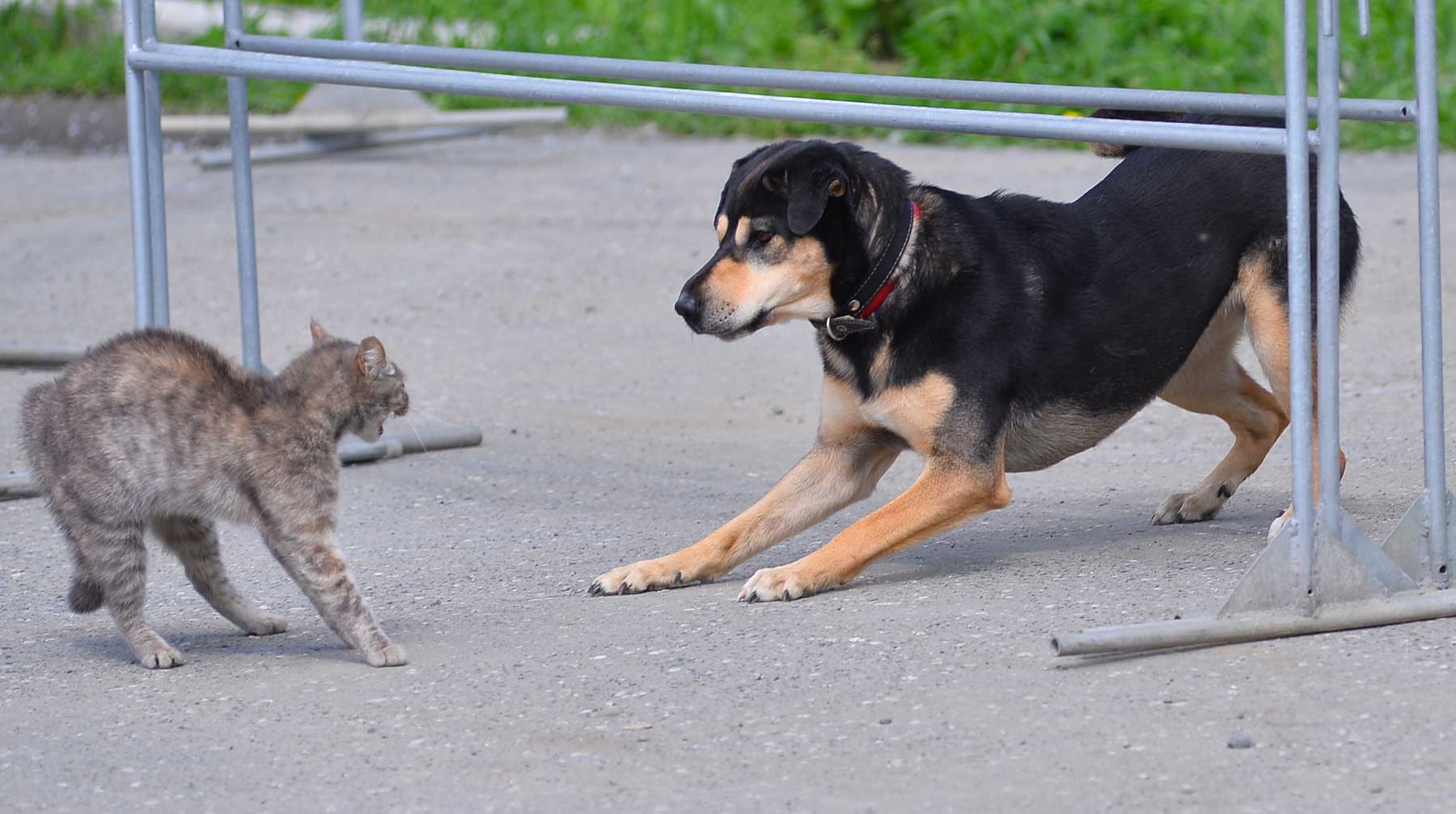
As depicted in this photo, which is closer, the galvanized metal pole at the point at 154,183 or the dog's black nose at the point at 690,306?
the dog's black nose at the point at 690,306

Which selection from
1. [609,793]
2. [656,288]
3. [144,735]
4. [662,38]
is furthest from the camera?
[662,38]

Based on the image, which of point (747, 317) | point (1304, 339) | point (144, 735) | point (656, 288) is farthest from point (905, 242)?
point (656, 288)

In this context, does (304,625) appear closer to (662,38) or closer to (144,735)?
(144,735)

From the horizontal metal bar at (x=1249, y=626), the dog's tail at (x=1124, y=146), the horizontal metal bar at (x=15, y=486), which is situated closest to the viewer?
the horizontal metal bar at (x=1249, y=626)

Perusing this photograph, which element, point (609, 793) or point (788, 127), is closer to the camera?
point (609, 793)

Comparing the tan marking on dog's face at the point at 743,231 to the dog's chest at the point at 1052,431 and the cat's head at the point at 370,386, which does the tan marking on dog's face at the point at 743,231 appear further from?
the cat's head at the point at 370,386

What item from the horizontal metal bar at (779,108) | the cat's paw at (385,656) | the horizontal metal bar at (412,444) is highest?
the horizontal metal bar at (779,108)

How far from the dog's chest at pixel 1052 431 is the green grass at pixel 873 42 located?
20.5 ft

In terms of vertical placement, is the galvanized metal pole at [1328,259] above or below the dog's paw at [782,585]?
above

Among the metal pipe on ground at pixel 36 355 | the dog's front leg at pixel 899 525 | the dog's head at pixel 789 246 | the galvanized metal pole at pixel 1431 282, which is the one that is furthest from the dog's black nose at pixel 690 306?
the metal pipe on ground at pixel 36 355

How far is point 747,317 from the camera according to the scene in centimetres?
465

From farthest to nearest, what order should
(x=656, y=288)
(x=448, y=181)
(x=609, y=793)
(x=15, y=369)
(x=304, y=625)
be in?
(x=448, y=181)
(x=656, y=288)
(x=15, y=369)
(x=304, y=625)
(x=609, y=793)

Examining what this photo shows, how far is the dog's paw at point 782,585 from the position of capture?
175 inches

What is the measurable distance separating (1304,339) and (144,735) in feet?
8.27
